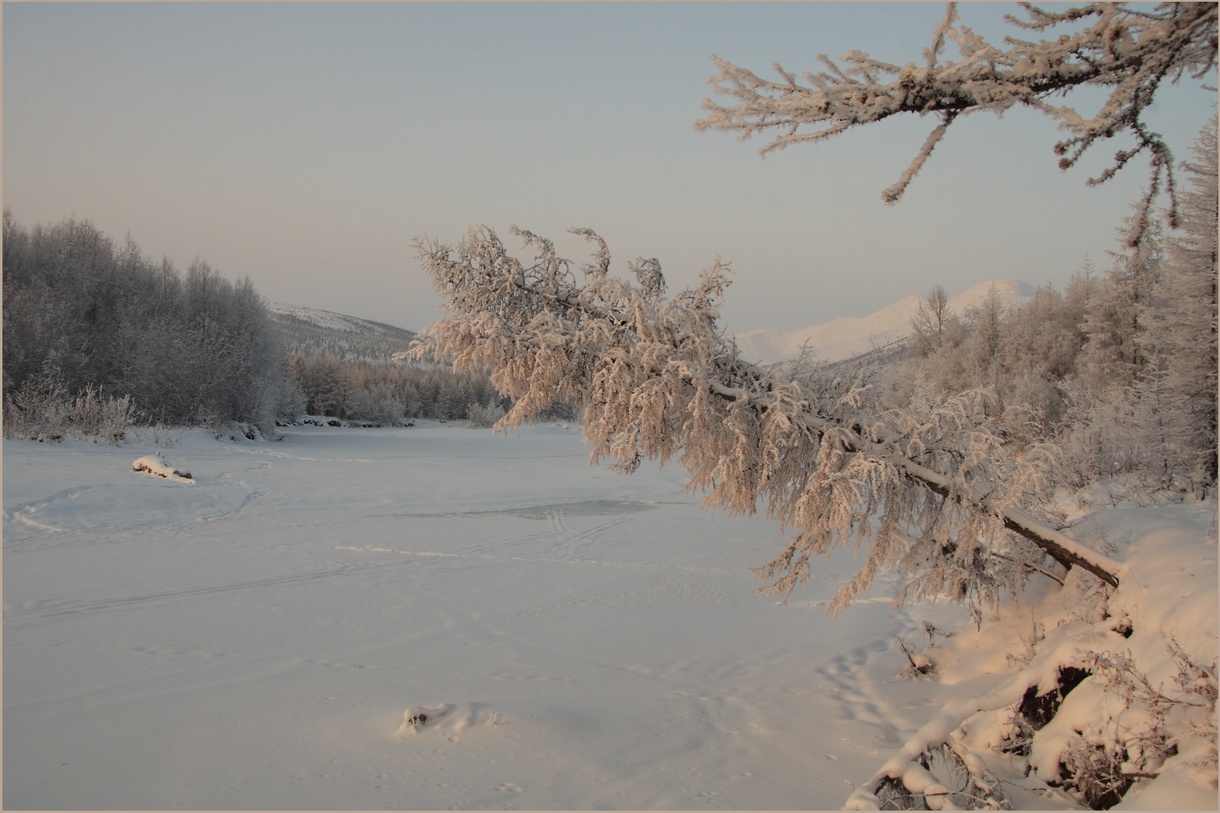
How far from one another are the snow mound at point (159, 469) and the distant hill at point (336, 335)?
87.2m

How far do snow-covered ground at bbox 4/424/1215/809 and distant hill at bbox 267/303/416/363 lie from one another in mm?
94288

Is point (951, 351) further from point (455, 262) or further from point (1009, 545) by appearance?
point (455, 262)

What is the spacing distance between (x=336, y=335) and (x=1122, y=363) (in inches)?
6299

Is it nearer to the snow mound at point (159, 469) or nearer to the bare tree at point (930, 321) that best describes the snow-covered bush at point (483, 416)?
the bare tree at point (930, 321)

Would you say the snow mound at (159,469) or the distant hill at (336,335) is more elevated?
the distant hill at (336,335)

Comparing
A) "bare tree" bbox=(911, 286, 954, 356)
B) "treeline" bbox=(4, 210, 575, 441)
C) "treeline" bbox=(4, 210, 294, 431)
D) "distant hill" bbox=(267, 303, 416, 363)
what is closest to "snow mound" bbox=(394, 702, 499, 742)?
"treeline" bbox=(4, 210, 575, 441)

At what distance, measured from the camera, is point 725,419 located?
18.8 ft

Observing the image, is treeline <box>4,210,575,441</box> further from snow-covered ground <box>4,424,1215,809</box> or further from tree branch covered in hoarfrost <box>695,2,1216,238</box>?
tree branch covered in hoarfrost <box>695,2,1216,238</box>

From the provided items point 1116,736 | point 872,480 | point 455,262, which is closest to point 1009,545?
point 872,480

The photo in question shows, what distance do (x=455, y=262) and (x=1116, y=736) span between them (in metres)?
5.38

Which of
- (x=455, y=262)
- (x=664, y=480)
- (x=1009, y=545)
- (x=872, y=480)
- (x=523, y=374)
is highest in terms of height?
(x=455, y=262)

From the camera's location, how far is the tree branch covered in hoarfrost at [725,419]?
Answer: 18.8 feet

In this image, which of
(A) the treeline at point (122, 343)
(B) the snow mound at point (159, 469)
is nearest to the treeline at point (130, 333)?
(A) the treeline at point (122, 343)

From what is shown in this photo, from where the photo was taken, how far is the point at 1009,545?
697 cm
